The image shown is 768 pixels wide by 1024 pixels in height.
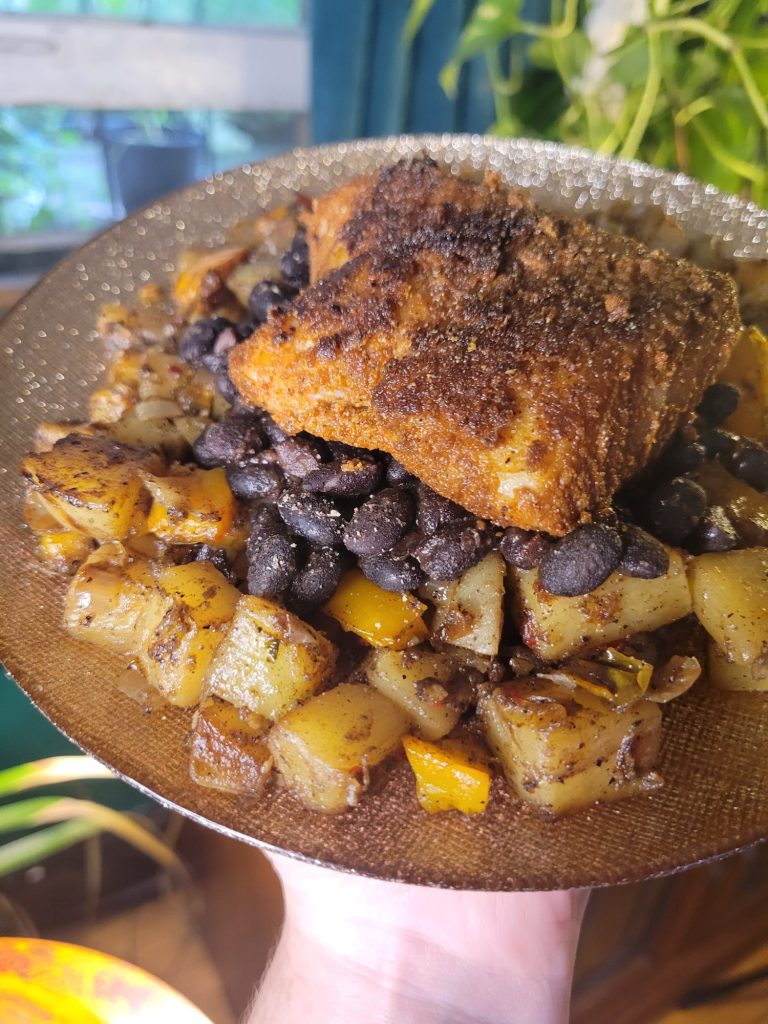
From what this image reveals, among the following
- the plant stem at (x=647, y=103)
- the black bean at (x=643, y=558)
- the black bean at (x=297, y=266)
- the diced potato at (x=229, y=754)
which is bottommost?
the diced potato at (x=229, y=754)

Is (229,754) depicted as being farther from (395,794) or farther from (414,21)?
(414,21)

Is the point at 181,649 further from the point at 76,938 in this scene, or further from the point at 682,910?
the point at 682,910

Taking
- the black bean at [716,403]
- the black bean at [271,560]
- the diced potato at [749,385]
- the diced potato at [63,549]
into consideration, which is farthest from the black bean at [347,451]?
the diced potato at [749,385]

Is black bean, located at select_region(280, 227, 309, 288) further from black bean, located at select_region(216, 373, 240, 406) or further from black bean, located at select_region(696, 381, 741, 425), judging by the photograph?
black bean, located at select_region(696, 381, 741, 425)

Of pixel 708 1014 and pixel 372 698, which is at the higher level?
pixel 372 698

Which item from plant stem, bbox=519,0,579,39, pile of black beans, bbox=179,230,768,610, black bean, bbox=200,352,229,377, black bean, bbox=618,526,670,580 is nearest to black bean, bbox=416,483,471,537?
pile of black beans, bbox=179,230,768,610

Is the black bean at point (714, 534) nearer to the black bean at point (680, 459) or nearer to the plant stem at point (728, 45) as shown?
the black bean at point (680, 459)

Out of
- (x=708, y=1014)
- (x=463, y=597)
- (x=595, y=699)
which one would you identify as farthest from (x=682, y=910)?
(x=463, y=597)
